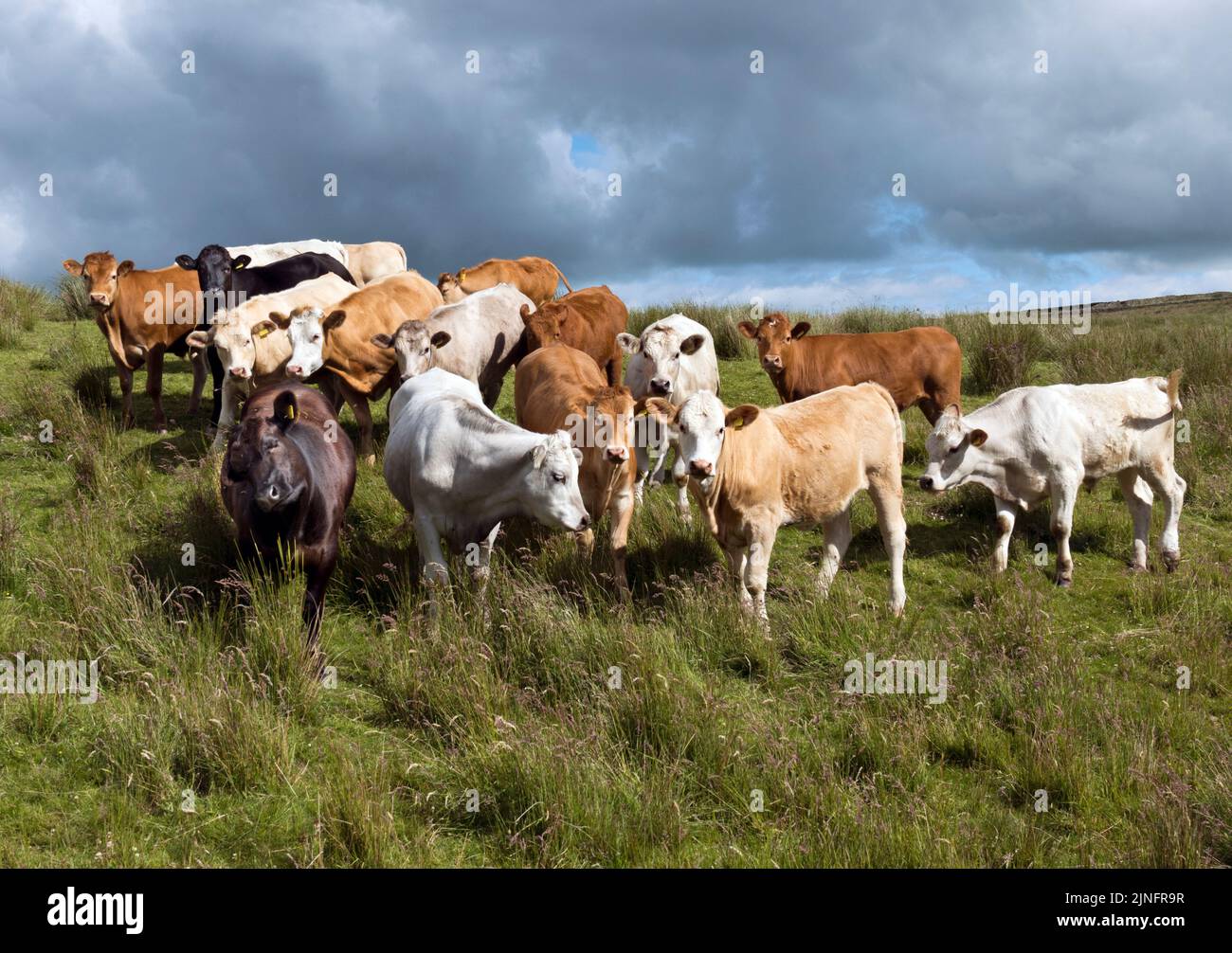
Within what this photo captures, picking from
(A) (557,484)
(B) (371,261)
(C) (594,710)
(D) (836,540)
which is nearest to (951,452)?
(D) (836,540)

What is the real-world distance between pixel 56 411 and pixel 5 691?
19.9 ft

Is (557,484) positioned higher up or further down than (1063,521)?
higher up

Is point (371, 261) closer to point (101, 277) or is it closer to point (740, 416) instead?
point (101, 277)

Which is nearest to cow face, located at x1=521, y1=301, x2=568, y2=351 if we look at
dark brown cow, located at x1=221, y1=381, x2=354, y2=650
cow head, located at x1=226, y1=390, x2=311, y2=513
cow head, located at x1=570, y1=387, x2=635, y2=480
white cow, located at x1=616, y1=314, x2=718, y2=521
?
white cow, located at x1=616, y1=314, x2=718, y2=521

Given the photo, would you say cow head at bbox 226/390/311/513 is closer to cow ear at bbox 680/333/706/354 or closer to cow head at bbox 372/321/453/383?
cow head at bbox 372/321/453/383

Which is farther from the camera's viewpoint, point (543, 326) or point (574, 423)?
point (543, 326)

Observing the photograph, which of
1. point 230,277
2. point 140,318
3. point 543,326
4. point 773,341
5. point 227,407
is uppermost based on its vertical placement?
point 230,277

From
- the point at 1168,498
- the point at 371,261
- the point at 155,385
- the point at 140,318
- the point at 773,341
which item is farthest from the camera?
the point at 371,261

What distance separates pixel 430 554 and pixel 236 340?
462 cm

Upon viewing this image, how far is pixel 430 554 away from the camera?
24.3ft

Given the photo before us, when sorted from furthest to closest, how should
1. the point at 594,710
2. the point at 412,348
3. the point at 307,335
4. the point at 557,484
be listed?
the point at 307,335
the point at 412,348
the point at 557,484
the point at 594,710

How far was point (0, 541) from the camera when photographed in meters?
8.07
